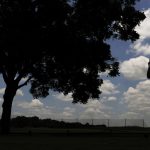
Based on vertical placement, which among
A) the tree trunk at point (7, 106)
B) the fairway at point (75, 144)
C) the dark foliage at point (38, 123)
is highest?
the dark foliage at point (38, 123)

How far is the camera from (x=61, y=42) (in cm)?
4316

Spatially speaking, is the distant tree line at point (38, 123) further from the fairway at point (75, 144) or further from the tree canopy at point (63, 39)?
the fairway at point (75, 144)

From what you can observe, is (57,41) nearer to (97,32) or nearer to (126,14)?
(97,32)

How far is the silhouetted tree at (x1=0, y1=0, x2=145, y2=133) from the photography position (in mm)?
42188

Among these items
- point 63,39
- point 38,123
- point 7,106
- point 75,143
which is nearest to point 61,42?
point 63,39

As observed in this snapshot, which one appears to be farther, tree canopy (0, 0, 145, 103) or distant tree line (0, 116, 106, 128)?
distant tree line (0, 116, 106, 128)

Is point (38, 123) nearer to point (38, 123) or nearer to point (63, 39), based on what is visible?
point (38, 123)

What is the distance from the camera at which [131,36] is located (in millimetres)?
48656

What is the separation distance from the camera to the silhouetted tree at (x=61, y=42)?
4219 centimetres

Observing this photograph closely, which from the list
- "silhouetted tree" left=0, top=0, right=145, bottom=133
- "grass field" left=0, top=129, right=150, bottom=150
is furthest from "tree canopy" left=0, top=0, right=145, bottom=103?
"grass field" left=0, top=129, right=150, bottom=150

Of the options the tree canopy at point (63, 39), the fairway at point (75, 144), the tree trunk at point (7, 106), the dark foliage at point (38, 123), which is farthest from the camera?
the dark foliage at point (38, 123)

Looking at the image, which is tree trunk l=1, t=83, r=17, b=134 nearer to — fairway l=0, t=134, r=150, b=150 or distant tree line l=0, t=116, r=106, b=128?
fairway l=0, t=134, r=150, b=150

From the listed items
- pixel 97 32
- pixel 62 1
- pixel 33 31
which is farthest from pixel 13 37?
pixel 97 32

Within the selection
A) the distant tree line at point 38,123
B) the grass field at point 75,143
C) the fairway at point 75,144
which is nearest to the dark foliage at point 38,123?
the distant tree line at point 38,123
